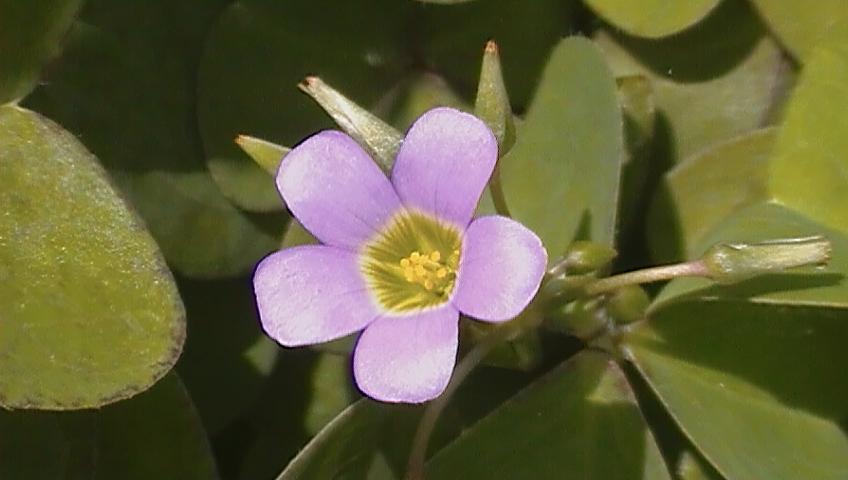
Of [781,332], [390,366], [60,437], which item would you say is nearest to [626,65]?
[781,332]

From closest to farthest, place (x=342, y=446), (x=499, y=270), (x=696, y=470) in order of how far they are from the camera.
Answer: (x=499, y=270), (x=342, y=446), (x=696, y=470)

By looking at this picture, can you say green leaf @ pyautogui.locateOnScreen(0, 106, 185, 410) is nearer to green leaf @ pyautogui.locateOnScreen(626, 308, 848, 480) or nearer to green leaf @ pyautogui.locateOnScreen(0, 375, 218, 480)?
green leaf @ pyautogui.locateOnScreen(0, 375, 218, 480)

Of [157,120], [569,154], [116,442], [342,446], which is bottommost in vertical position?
[116,442]

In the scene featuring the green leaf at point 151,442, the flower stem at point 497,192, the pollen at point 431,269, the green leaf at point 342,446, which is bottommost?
the green leaf at point 151,442

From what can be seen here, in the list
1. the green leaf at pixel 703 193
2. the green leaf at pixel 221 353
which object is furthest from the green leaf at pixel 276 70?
the green leaf at pixel 703 193

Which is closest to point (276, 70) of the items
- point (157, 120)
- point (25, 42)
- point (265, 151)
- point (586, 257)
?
point (157, 120)

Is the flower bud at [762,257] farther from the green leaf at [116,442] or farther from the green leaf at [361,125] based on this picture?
the green leaf at [116,442]

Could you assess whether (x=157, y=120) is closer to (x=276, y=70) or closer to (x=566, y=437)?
(x=276, y=70)

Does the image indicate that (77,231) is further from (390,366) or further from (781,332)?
(781,332)
